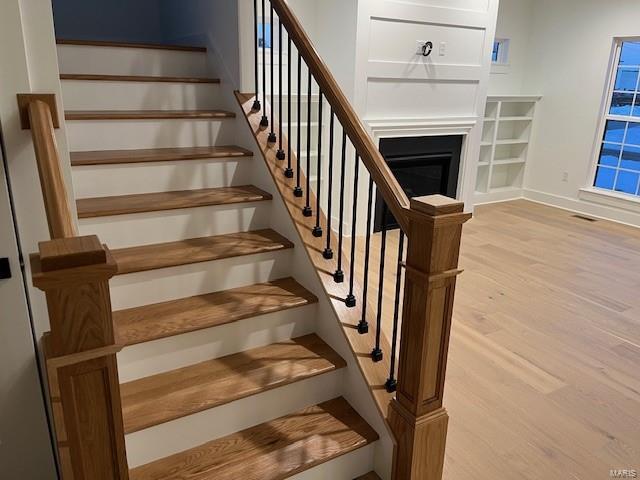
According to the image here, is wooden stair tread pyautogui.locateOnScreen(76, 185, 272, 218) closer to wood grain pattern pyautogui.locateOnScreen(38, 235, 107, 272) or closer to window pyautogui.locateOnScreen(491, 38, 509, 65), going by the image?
wood grain pattern pyautogui.locateOnScreen(38, 235, 107, 272)

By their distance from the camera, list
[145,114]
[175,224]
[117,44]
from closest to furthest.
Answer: [175,224] → [145,114] → [117,44]

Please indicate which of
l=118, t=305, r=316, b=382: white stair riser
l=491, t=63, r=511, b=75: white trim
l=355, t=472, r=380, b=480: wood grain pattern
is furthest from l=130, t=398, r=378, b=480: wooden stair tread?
l=491, t=63, r=511, b=75: white trim

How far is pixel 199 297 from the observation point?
223 cm

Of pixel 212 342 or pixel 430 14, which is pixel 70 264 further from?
pixel 430 14

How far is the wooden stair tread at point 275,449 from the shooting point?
174 centimetres

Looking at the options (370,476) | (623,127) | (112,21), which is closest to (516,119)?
(623,127)

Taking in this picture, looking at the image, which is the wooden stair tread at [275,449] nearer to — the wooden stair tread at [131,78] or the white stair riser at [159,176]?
the white stair riser at [159,176]

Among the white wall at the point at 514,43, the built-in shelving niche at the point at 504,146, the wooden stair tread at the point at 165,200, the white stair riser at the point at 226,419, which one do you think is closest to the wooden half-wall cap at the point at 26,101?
the wooden stair tread at the point at 165,200

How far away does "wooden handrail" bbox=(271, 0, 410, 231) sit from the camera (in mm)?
1776

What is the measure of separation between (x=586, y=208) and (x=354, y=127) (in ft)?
16.1

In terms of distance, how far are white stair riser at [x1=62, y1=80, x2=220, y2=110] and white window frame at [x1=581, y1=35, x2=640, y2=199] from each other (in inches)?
183

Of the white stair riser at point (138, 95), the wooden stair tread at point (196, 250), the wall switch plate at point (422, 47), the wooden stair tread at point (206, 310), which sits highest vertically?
the wall switch plate at point (422, 47)

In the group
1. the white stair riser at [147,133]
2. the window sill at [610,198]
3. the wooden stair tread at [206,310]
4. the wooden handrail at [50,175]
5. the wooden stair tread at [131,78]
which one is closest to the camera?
the wooden handrail at [50,175]

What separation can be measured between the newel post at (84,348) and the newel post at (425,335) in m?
0.95
